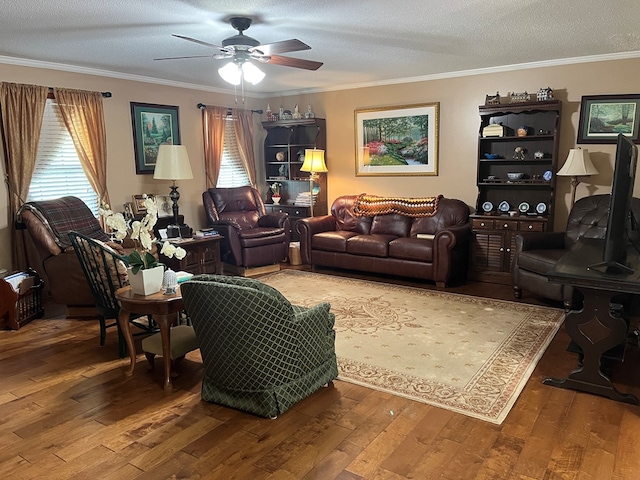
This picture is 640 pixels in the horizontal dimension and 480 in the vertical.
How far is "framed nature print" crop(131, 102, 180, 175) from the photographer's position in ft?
19.9

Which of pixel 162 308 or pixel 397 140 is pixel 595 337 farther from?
pixel 397 140

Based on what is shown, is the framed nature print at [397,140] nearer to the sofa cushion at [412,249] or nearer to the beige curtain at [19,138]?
the sofa cushion at [412,249]

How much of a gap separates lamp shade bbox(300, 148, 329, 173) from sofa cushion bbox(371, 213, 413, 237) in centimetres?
109

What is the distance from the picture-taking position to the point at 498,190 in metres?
5.92

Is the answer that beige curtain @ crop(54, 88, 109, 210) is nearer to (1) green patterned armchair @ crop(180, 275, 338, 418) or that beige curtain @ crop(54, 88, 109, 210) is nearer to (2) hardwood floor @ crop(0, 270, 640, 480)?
(2) hardwood floor @ crop(0, 270, 640, 480)

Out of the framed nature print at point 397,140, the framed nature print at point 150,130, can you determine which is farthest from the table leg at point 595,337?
the framed nature print at point 150,130

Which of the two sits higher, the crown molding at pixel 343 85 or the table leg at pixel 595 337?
the crown molding at pixel 343 85

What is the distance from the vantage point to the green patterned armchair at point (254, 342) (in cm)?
256

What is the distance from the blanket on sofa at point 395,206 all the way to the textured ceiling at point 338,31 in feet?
5.37

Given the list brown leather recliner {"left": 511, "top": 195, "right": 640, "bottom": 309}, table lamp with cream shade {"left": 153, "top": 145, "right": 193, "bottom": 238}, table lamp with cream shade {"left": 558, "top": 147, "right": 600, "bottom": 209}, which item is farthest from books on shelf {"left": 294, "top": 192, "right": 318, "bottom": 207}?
table lamp with cream shade {"left": 558, "top": 147, "right": 600, "bottom": 209}

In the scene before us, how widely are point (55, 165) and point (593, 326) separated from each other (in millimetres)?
5377

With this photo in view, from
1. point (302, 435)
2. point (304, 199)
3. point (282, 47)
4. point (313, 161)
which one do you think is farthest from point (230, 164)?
point (302, 435)

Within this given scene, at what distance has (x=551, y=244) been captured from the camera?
5008mm

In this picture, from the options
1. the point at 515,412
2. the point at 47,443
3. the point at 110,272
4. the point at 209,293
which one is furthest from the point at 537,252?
the point at 47,443
